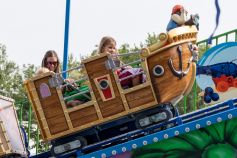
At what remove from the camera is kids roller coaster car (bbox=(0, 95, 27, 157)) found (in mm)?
6191

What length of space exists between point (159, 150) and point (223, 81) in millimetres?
2614

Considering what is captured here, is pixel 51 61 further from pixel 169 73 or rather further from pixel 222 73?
pixel 222 73

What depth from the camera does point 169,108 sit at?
5594 millimetres

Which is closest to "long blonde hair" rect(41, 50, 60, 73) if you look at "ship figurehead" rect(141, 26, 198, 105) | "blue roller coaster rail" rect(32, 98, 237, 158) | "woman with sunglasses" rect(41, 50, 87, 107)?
"woman with sunglasses" rect(41, 50, 87, 107)

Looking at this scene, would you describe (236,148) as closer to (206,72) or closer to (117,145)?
(117,145)

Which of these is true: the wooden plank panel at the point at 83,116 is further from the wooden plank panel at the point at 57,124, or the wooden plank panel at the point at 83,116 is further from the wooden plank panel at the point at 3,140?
the wooden plank panel at the point at 3,140

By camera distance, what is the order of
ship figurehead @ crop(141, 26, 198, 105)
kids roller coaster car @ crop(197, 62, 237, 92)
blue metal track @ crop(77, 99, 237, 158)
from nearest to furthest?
blue metal track @ crop(77, 99, 237, 158)
ship figurehead @ crop(141, 26, 198, 105)
kids roller coaster car @ crop(197, 62, 237, 92)

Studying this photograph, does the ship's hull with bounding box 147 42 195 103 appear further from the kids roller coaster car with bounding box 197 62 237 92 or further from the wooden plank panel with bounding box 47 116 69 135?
the kids roller coaster car with bounding box 197 62 237 92

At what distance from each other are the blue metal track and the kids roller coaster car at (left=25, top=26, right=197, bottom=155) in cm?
20

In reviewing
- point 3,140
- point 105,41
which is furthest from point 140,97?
point 3,140

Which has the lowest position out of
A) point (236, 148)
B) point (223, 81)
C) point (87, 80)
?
point (236, 148)

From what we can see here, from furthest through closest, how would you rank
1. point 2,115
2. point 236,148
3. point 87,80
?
1. point 2,115
2. point 87,80
3. point 236,148

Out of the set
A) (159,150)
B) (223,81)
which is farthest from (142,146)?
(223,81)

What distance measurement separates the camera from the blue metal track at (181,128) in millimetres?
5141
